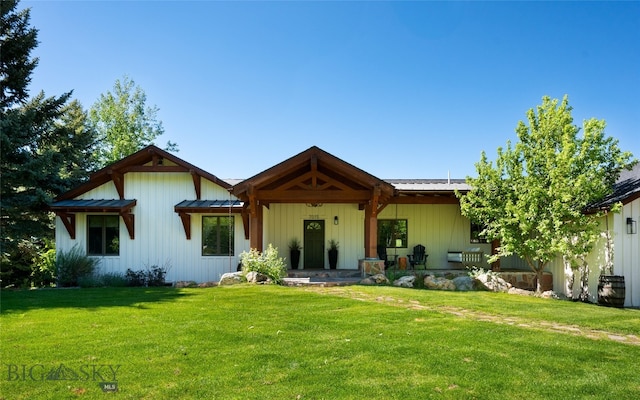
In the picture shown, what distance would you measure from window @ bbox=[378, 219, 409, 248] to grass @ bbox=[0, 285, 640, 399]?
24.4ft

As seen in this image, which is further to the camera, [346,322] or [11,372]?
[346,322]

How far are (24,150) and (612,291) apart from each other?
58.1 ft

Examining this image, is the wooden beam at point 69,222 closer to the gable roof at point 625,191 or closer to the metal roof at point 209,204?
the metal roof at point 209,204

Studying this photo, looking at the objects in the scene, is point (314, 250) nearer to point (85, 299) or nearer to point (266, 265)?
point (266, 265)

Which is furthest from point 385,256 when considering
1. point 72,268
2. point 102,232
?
point 72,268

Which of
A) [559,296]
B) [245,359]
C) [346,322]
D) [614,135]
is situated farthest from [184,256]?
[614,135]

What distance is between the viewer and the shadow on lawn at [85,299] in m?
7.88

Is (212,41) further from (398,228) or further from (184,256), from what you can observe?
(398,228)

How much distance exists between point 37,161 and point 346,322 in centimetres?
1173

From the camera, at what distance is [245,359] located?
4.61 meters

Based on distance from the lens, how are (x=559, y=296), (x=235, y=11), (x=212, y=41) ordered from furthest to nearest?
(x=212, y=41) → (x=235, y=11) → (x=559, y=296)

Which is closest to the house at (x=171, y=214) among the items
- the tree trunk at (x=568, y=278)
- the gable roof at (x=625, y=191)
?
the tree trunk at (x=568, y=278)

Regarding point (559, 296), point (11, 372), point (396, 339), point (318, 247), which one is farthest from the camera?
point (318, 247)

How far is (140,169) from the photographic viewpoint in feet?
44.9
